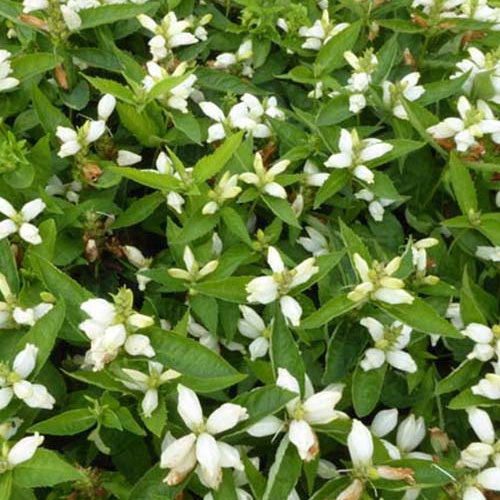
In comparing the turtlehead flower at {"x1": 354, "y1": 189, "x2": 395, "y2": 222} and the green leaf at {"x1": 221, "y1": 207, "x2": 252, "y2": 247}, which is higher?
the green leaf at {"x1": 221, "y1": 207, "x2": 252, "y2": 247}

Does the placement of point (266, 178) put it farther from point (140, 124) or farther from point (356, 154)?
point (140, 124)

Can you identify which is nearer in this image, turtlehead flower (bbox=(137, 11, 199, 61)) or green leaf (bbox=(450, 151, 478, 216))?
green leaf (bbox=(450, 151, 478, 216))

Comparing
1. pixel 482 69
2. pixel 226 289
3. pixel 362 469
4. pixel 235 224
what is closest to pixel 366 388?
pixel 362 469

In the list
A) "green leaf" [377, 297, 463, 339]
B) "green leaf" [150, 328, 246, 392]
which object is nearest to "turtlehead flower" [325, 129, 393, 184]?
"green leaf" [377, 297, 463, 339]

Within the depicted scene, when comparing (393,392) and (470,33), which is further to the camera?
(470,33)

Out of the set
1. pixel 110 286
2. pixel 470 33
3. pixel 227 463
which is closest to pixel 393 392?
pixel 227 463

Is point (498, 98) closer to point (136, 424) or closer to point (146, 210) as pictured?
point (146, 210)

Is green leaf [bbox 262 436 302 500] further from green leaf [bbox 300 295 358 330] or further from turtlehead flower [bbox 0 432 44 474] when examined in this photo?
turtlehead flower [bbox 0 432 44 474]

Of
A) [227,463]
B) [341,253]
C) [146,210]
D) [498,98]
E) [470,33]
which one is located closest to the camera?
[227,463]
